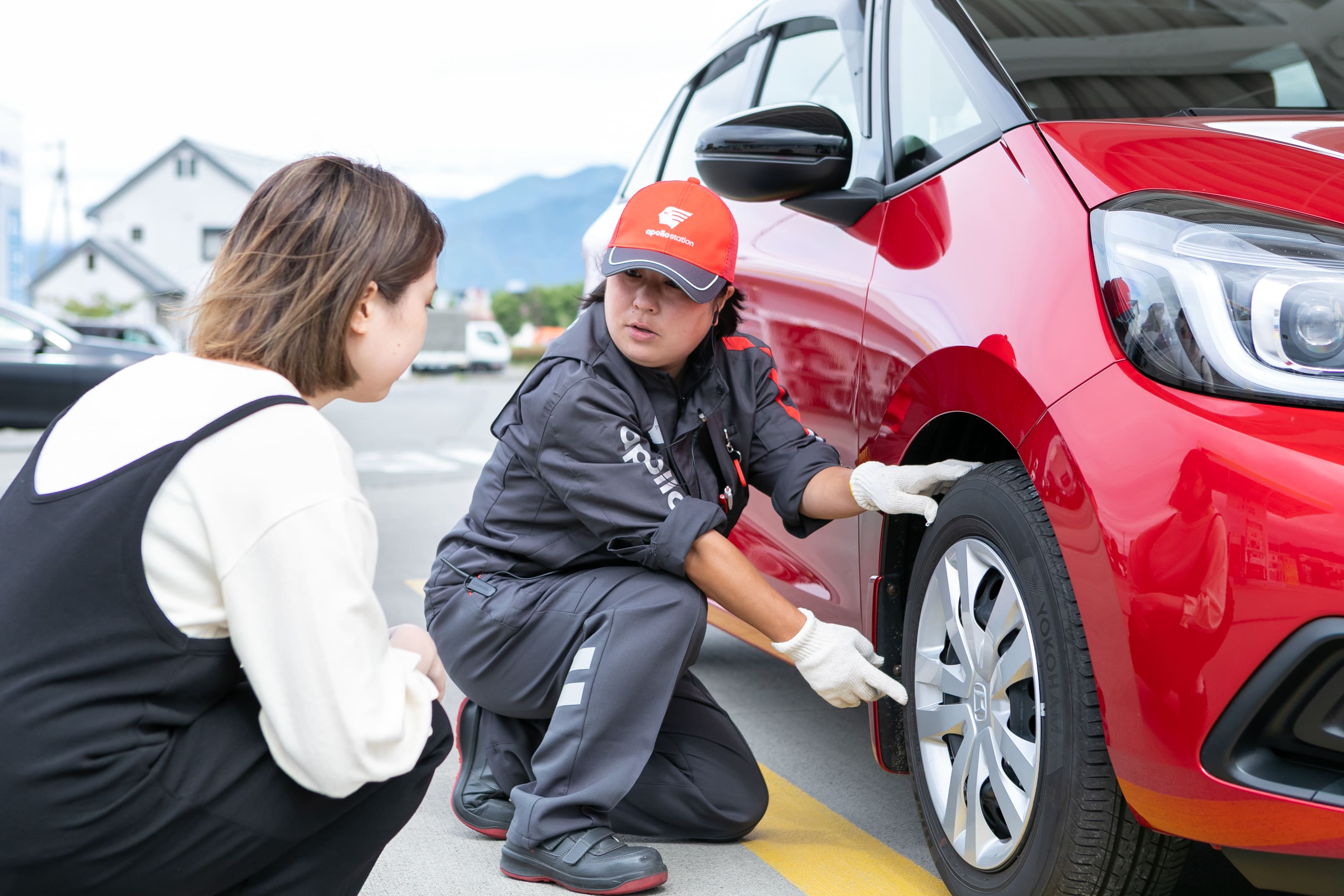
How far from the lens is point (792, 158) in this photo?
2221 mm

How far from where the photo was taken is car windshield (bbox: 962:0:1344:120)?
216 centimetres

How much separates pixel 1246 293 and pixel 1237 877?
1.17m

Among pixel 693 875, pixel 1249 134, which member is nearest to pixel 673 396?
pixel 693 875

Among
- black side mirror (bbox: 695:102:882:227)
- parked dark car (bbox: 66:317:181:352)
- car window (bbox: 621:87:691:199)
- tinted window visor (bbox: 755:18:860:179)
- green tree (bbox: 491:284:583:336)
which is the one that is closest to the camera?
Answer: black side mirror (bbox: 695:102:882:227)

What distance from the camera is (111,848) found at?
4.39 ft

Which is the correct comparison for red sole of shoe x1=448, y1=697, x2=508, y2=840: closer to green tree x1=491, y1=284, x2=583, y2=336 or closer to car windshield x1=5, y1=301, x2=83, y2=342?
car windshield x1=5, y1=301, x2=83, y2=342

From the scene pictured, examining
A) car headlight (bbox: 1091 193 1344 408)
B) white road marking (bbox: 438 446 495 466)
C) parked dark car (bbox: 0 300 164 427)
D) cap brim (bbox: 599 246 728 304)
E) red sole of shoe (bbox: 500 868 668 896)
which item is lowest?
white road marking (bbox: 438 446 495 466)

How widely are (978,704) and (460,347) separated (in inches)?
1487

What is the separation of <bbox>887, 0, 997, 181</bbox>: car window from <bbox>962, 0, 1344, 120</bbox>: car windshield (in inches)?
3.5

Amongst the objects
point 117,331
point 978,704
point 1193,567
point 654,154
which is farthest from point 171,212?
point 1193,567

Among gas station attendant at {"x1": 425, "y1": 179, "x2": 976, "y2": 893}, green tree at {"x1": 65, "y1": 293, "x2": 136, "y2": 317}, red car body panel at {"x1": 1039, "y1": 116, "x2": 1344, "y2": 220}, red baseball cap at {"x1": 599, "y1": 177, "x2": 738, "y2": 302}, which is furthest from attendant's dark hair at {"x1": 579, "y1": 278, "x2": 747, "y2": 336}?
green tree at {"x1": 65, "y1": 293, "x2": 136, "y2": 317}

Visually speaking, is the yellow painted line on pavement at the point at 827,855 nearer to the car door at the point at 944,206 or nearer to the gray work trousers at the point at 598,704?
the gray work trousers at the point at 598,704

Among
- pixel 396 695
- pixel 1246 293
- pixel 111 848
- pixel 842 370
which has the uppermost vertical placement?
pixel 1246 293

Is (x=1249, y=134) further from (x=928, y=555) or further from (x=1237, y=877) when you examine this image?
(x=1237, y=877)
